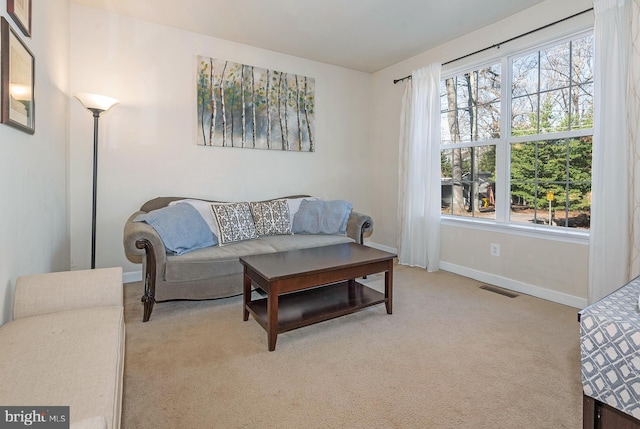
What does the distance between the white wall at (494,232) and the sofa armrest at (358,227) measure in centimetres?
100

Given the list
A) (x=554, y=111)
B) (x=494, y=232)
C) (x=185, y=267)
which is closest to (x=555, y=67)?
(x=554, y=111)

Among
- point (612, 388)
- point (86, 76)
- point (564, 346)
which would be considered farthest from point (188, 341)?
point (86, 76)

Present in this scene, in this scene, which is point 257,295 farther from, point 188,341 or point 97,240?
point 97,240

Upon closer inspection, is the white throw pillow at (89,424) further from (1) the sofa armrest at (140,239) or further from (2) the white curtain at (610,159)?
(2) the white curtain at (610,159)

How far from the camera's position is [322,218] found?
3.63 metres

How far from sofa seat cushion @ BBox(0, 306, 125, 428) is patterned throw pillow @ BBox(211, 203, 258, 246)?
164cm

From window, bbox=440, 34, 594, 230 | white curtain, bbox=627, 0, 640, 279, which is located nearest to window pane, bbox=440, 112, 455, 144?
window, bbox=440, 34, 594, 230

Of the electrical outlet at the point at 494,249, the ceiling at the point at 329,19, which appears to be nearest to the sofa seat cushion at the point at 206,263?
the ceiling at the point at 329,19

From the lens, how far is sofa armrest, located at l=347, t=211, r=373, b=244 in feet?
11.4

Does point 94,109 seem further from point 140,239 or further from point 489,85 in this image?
point 489,85

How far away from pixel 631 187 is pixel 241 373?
2.84m

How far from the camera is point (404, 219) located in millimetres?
4117

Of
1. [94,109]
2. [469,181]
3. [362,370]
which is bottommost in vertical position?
[362,370]

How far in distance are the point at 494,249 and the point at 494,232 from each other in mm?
171
